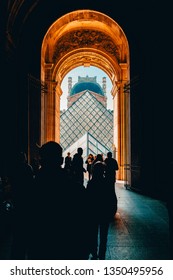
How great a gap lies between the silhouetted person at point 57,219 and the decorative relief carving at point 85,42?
38.1 ft

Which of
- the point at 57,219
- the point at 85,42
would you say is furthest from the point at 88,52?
the point at 57,219

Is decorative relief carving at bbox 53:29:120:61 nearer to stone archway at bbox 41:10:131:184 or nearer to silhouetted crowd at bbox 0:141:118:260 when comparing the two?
stone archway at bbox 41:10:131:184

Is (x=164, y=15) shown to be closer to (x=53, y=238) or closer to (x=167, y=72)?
(x=167, y=72)

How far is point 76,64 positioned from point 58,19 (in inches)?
217

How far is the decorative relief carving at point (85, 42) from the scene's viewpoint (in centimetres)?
1177

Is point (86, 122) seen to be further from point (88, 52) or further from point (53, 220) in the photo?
point (53, 220)

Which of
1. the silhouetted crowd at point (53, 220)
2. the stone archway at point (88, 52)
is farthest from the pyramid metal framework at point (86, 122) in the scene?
the silhouetted crowd at point (53, 220)

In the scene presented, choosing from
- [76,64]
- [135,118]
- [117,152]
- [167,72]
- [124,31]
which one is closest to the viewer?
[167,72]

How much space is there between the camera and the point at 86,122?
38.0 metres

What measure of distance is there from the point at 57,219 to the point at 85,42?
1217 cm

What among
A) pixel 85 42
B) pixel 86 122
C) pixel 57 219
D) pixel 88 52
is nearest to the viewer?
pixel 57 219

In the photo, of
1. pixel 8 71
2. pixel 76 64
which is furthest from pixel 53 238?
pixel 76 64

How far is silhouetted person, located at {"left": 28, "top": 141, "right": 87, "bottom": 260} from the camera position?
110cm

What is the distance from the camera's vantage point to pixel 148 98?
7.61m
